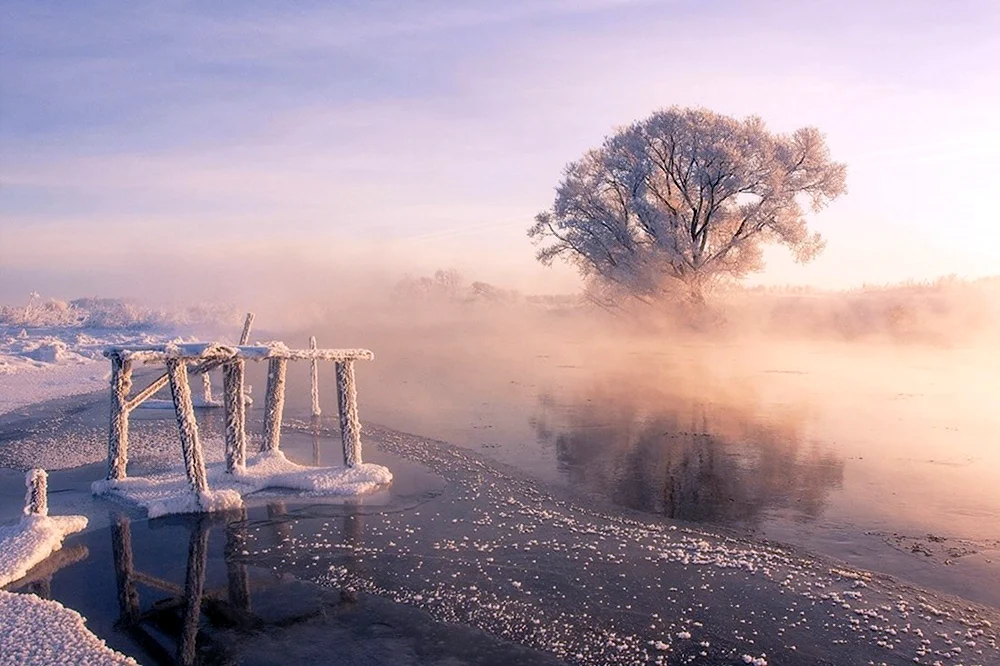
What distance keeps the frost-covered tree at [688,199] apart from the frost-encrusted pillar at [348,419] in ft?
72.4

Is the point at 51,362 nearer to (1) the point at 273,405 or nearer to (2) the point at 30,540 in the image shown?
(1) the point at 273,405

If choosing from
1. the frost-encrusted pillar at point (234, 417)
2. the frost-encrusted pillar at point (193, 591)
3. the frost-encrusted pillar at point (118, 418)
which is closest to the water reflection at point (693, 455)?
the frost-encrusted pillar at point (234, 417)

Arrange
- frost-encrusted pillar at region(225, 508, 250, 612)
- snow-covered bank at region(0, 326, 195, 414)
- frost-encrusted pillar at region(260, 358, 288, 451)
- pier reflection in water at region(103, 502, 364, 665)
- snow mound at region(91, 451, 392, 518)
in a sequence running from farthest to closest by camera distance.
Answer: snow-covered bank at region(0, 326, 195, 414) < frost-encrusted pillar at region(260, 358, 288, 451) < snow mound at region(91, 451, 392, 518) < frost-encrusted pillar at region(225, 508, 250, 612) < pier reflection in water at region(103, 502, 364, 665)

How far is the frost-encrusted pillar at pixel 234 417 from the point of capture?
11.3 meters

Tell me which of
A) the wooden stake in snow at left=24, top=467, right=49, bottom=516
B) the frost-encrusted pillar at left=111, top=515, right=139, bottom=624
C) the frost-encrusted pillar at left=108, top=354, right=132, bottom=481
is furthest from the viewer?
the frost-encrusted pillar at left=108, top=354, right=132, bottom=481

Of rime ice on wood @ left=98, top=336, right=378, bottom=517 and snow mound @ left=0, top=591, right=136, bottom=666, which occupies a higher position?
rime ice on wood @ left=98, top=336, right=378, bottom=517

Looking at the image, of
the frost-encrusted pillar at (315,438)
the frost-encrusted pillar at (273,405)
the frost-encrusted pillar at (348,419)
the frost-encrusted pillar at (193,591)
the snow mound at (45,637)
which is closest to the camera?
the snow mound at (45,637)

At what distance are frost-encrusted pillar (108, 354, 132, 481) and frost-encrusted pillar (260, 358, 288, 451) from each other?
90.3 inches

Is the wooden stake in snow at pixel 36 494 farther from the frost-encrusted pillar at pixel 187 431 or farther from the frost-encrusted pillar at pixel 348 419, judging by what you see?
the frost-encrusted pillar at pixel 348 419

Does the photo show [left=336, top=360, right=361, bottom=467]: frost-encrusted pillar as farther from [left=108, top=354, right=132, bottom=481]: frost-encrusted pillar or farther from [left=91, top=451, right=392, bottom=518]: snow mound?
[left=108, top=354, right=132, bottom=481]: frost-encrusted pillar

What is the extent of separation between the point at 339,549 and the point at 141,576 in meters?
2.10

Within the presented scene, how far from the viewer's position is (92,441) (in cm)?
1448

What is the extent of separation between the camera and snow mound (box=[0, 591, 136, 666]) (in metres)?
5.88

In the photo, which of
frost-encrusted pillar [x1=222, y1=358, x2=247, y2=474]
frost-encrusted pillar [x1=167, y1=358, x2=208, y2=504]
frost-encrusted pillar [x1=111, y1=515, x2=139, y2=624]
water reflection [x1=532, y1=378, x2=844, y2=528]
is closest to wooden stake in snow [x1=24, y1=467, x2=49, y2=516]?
frost-encrusted pillar [x1=111, y1=515, x2=139, y2=624]
